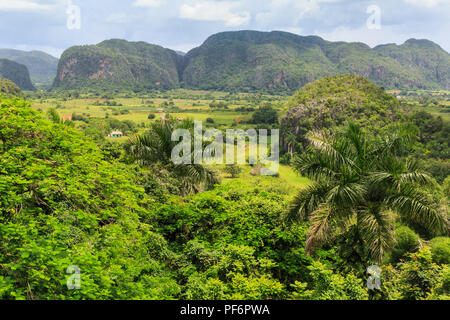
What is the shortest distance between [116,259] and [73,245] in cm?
108

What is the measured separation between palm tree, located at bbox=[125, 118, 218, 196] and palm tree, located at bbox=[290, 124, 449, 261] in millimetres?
6344

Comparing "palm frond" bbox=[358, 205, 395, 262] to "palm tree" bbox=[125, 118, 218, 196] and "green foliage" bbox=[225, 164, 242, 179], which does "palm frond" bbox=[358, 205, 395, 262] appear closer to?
"palm tree" bbox=[125, 118, 218, 196]

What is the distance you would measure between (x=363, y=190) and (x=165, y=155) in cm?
876

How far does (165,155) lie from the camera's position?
44.3 ft

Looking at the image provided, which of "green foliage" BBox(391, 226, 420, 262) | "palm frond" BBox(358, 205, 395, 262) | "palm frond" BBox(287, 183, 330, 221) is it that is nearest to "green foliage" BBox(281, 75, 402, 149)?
"green foliage" BBox(391, 226, 420, 262)

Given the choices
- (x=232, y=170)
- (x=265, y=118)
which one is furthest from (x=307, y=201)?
(x=265, y=118)

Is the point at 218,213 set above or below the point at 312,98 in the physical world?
below

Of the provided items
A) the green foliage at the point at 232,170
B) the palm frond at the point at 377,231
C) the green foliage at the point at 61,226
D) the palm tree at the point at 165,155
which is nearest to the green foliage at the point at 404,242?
the palm tree at the point at 165,155

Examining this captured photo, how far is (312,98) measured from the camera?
316 ft

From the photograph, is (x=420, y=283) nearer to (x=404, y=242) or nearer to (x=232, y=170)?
(x=404, y=242)

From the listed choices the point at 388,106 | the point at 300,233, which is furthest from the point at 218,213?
the point at 388,106

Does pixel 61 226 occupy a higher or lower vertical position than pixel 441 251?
higher

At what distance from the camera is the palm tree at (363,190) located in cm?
669
